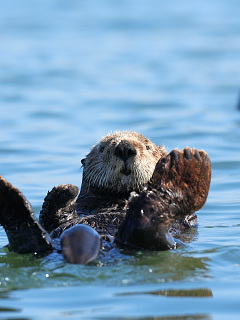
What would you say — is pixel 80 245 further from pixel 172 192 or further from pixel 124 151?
pixel 124 151

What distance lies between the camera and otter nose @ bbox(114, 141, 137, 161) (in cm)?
593

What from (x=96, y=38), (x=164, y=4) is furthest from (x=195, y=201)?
(x=164, y=4)

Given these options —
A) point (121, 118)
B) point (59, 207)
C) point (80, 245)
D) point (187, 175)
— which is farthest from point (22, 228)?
point (121, 118)

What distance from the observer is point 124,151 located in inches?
233

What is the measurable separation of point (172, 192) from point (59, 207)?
46.2 inches

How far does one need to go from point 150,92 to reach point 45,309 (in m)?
12.1

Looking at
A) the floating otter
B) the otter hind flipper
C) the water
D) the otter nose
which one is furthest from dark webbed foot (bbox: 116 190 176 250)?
the otter nose

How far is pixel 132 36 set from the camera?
22.7 m

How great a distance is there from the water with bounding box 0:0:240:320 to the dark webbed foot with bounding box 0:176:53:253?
113 millimetres

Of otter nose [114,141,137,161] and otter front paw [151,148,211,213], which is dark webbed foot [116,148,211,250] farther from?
otter nose [114,141,137,161]

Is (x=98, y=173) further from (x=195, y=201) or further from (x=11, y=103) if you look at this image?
(x=11, y=103)

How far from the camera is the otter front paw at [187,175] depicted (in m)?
5.06

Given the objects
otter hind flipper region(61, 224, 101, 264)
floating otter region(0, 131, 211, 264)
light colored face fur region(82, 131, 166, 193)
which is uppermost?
light colored face fur region(82, 131, 166, 193)

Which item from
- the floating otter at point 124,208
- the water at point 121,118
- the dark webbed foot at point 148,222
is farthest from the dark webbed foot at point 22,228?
the dark webbed foot at point 148,222
